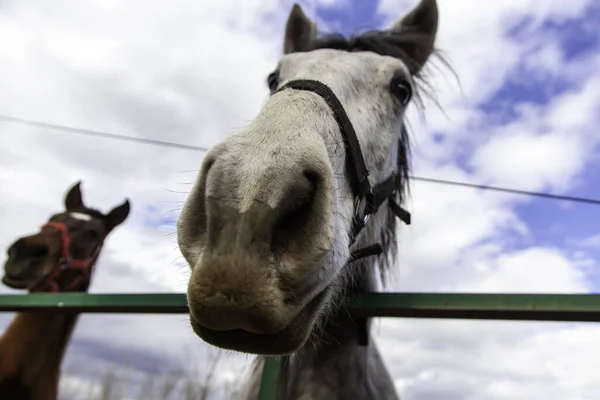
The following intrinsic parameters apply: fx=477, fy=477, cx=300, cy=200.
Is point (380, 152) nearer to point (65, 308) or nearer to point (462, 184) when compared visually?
point (462, 184)

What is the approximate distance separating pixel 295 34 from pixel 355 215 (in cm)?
211

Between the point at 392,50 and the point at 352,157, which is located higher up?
the point at 392,50

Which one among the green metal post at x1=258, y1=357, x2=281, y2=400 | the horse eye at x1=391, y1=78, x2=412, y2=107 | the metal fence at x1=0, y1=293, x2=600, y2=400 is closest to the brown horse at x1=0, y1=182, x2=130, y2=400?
the metal fence at x1=0, y1=293, x2=600, y2=400

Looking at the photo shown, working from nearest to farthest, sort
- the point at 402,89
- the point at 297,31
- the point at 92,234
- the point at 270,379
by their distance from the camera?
the point at 270,379 < the point at 402,89 < the point at 297,31 < the point at 92,234

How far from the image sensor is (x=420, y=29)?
3.21m

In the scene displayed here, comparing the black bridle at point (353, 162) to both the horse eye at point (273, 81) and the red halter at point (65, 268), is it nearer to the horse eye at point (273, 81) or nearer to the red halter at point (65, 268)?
the horse eye at point (273, 81)

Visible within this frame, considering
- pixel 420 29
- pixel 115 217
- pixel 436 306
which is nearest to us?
pixel 436 306

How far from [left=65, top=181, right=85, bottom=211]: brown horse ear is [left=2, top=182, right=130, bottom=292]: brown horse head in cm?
39

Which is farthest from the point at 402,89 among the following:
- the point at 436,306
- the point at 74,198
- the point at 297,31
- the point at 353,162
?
the point at 74,198

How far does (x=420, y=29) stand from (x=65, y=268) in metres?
3.94

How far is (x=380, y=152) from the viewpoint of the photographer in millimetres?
2293

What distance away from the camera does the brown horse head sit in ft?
14.9

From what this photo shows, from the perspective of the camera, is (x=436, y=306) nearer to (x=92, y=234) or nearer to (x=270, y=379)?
(x=270, y=379)

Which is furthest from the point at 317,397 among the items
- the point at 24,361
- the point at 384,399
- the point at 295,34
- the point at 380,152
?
the point at 24,361
